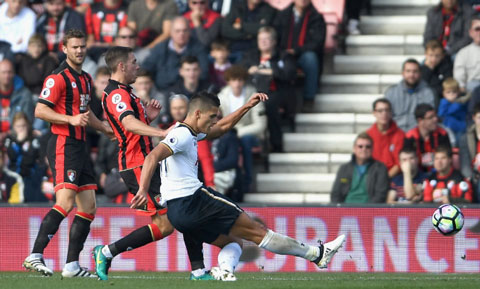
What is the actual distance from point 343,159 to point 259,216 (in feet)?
9.62

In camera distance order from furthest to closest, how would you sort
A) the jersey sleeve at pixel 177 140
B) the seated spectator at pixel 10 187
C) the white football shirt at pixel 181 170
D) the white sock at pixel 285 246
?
the seated spectator at pixel 10 187 → the white sock at pixel 285 246 → the white football shirt at pixel 181 170 → the jersey sleeve at pixel 177 140

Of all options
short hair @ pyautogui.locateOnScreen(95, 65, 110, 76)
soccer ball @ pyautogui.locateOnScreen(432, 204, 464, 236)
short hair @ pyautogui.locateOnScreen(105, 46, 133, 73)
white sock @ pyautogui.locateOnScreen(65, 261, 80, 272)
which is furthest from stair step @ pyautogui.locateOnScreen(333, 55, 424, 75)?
white sock @ pyautogui.locateOnScreen(65, 261, 80, 272)

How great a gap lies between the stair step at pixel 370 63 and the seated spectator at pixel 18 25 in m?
4.75

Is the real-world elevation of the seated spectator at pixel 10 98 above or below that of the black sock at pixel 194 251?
above

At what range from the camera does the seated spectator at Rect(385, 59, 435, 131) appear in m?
15.2

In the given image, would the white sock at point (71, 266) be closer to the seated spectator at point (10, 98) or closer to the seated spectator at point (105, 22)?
the seated spectator at point (10, 98)

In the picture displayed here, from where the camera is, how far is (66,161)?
1063 cm

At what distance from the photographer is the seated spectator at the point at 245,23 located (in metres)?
16.4

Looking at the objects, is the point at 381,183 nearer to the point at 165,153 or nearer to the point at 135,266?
the point at 135,266

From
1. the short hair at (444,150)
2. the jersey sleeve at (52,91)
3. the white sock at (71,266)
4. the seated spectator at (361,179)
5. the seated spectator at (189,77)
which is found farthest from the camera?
the seated spectator at (189,77)

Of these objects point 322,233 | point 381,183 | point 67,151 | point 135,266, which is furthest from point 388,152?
point 67,151

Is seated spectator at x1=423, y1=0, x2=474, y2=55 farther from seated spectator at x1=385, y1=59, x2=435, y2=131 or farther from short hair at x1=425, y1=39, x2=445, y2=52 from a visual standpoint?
seated spectator at x1=385, y1=59, x2=435, y2=131

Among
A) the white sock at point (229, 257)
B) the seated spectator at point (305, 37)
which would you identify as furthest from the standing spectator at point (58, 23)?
the white sock at point (229, 257)

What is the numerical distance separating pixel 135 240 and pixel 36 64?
704 centimetres
